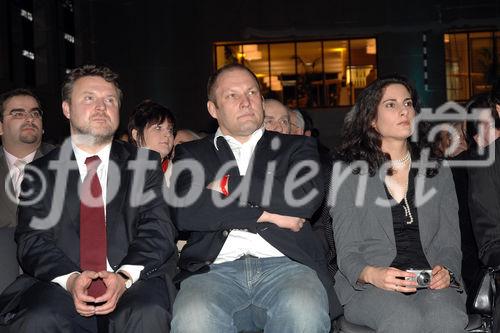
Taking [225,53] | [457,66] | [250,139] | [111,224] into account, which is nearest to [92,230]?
[111,224]

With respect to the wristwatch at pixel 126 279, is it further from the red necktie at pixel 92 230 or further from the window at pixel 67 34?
the window at pixel 67 34

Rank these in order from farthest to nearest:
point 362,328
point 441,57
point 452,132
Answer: point 441,57
point 452,132
point 362,328

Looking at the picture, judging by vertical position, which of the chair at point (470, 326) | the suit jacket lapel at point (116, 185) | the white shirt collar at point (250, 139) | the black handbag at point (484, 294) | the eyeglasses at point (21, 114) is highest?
the eyeglasses at point (21, 114)

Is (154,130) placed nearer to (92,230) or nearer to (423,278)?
(92,230)

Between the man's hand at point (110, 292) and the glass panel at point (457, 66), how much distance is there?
18412mm

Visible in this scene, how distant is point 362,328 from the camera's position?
132 inches

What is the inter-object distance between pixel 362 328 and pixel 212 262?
34.7 inches

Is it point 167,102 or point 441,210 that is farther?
point 167,102

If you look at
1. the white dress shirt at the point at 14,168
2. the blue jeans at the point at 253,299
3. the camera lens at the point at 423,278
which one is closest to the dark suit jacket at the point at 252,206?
the blue jeans at the point at 253,299

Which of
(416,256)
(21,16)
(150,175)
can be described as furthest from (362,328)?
(21,16)

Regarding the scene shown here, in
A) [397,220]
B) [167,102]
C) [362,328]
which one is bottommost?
[362,328]

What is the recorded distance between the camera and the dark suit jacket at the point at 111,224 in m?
3.34

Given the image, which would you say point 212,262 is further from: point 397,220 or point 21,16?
point 21,16

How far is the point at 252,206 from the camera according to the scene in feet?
11.0
